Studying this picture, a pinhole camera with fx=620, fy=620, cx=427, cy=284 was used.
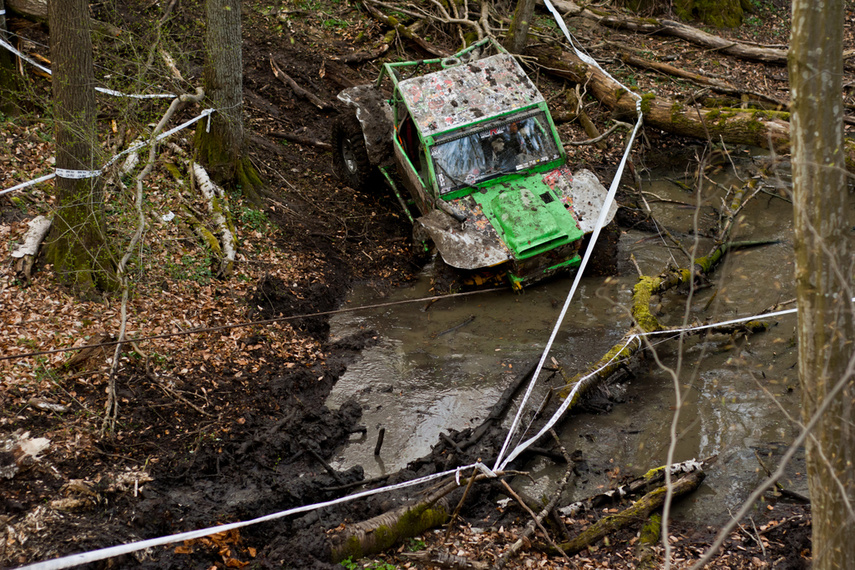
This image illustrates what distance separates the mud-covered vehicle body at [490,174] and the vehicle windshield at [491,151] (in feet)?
0.04

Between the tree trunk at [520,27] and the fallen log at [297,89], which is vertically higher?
the tree trunk at [520,27]

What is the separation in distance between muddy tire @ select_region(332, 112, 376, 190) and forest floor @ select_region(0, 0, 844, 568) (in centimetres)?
22

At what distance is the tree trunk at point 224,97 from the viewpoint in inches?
312

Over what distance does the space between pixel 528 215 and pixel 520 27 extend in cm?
618

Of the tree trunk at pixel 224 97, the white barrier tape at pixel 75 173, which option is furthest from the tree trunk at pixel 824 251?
the tree trunk at pixel 224 97

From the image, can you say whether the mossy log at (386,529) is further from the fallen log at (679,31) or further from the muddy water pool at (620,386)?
the fallen log at (679,31)

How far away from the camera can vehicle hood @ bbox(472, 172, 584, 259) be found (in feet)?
23.1

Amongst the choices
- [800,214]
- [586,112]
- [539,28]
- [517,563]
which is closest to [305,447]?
[517,563]

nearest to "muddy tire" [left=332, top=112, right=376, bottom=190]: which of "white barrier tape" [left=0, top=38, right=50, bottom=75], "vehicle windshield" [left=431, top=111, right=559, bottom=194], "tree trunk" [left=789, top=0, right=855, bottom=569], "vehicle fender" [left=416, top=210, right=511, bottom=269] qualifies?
"vehicle windshield" [left=431, top=111, right=559, bottom=194]

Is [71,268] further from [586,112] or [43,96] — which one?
[586,112]

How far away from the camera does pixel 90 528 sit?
4.03 meters

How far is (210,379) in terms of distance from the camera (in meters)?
5.83

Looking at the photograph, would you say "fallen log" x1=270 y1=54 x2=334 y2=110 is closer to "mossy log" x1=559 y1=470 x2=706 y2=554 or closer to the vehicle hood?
the vehicle hood

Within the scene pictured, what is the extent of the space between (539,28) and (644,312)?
883cm
